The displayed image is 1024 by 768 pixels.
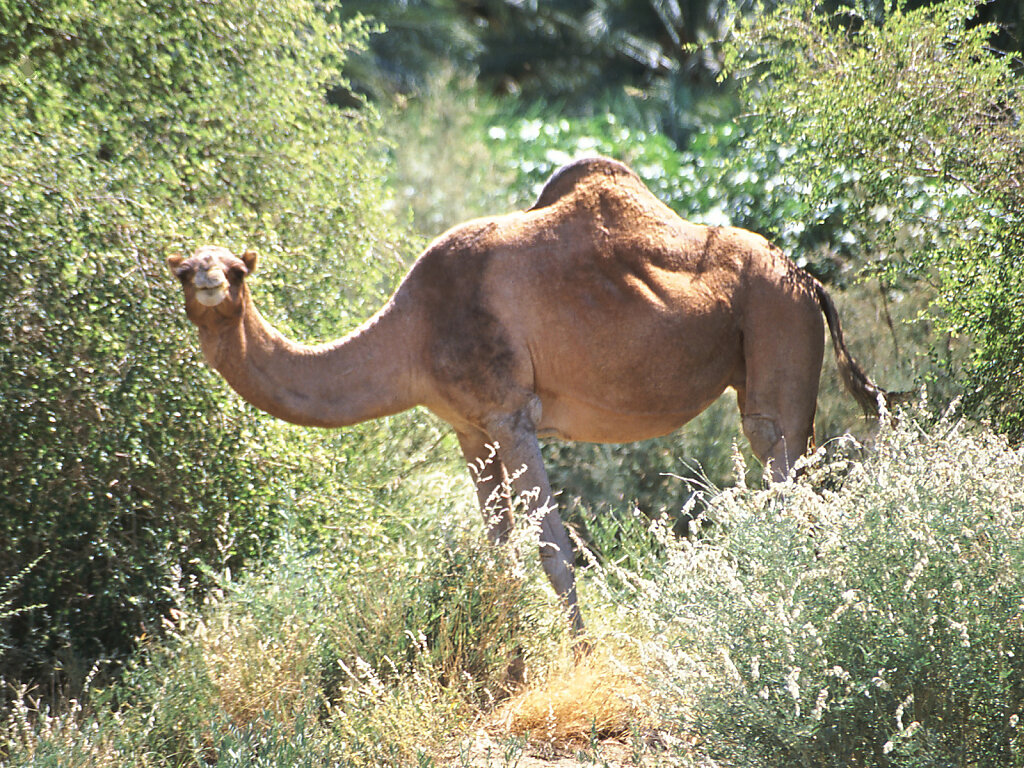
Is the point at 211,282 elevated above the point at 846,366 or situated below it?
above

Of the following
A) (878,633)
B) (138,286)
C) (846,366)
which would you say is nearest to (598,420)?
(846,366)

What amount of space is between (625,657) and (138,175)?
3.62 metres

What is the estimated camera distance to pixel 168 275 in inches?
246

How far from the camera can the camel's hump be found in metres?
5.65

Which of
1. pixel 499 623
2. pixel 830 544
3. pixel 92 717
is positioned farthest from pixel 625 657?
pixel 92 717

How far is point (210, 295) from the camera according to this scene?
15.8 ft

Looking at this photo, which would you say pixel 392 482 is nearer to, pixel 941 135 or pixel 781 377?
pixel 781 377

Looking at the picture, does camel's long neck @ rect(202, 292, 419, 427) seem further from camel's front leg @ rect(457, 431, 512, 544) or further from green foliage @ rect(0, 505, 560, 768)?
green foliage @ rect(0, 505, 560, 768)

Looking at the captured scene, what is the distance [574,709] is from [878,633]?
1.82m

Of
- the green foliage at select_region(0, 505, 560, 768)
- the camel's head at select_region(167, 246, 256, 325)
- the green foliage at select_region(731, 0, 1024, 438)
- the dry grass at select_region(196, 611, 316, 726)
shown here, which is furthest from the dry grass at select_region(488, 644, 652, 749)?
the green foliage at select_region(731, 0, 1024, 438)

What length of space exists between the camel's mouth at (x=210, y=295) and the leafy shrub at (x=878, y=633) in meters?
2.28

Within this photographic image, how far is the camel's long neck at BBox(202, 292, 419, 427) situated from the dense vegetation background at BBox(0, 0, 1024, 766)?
0.80 meters

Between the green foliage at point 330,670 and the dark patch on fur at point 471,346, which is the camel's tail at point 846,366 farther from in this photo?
the green foliage at point 330,670

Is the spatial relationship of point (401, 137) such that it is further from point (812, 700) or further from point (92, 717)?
point (812, 700)
